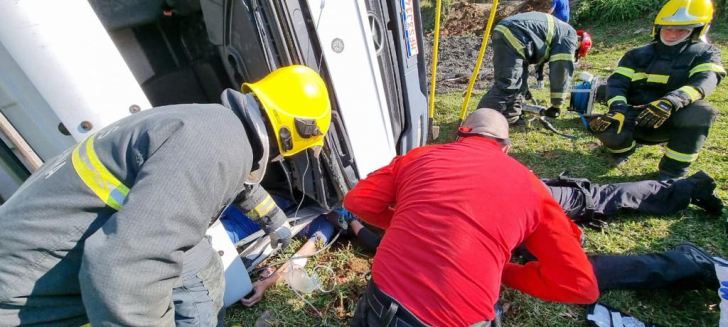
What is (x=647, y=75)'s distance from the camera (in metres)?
3.36

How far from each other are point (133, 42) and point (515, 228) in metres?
3.36

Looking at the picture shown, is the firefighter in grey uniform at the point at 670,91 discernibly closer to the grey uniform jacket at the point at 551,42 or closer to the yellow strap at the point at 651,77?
the yellow strap at the point at 651,77

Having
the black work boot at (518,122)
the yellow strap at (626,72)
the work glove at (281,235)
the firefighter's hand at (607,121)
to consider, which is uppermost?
the work glove at (281,235)

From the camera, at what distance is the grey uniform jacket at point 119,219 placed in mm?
1014

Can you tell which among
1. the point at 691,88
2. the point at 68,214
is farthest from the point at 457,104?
the point at 68,214

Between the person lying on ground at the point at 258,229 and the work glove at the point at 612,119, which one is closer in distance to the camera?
the person lying on ground at the point at 258,229

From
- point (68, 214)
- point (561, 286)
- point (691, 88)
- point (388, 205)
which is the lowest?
point (691, 88)

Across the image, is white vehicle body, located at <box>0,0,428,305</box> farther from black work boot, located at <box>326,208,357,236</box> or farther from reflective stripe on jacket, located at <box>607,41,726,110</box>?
reflective stripe on jacket, located at <box>607,41,726,110</box>

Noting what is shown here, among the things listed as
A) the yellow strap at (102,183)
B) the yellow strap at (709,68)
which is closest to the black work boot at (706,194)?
the yellow strap at (709,68)

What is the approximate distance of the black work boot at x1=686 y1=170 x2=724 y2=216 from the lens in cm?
254

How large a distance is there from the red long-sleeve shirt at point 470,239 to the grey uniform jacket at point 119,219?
78 centimetres

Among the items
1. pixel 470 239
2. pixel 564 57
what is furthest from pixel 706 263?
pixel 564 57

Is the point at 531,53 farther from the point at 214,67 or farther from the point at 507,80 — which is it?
the point at 214,67

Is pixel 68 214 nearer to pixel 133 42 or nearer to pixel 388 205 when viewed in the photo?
pixel 388 205
